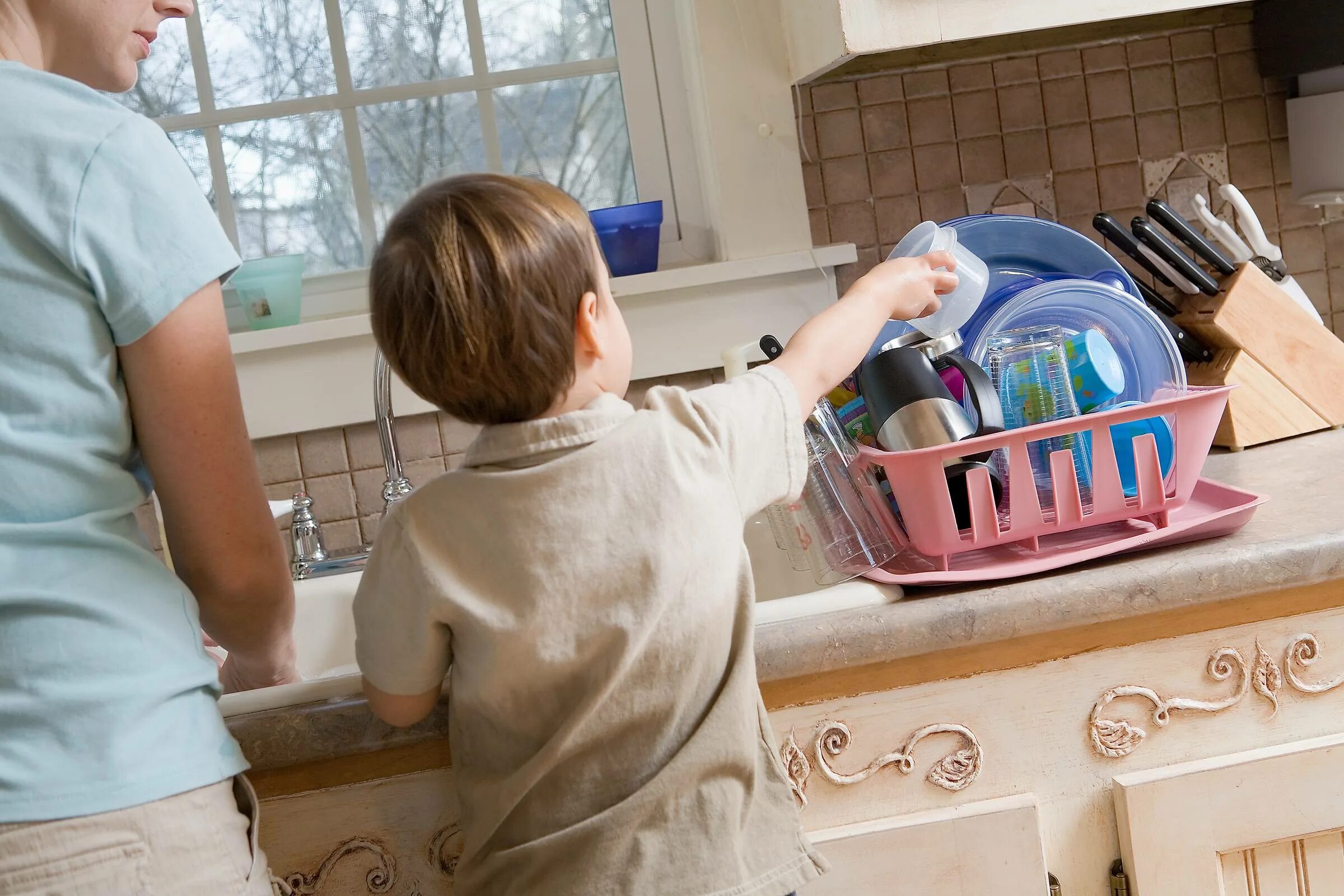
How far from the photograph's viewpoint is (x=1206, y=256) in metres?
1.38

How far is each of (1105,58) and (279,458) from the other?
4.07ft

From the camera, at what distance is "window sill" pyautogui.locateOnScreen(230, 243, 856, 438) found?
1.55 m

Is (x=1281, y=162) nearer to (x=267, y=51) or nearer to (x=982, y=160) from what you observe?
(x=982, y=160)

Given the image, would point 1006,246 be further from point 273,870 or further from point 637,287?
point 273,870

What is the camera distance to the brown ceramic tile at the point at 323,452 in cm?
158

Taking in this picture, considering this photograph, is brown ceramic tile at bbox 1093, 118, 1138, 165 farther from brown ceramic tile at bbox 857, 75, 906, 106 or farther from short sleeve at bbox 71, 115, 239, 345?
short sleeve at bbox 71, 115, 239, 345

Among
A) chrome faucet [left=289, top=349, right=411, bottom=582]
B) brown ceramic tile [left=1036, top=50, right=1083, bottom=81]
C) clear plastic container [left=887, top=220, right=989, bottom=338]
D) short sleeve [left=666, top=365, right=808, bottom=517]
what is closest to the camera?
short sleeve [left=666, top=365, right=808, bottom=517]

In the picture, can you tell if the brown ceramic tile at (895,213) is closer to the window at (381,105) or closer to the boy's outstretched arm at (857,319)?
the window at (381,105)

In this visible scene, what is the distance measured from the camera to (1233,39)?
5.37ft

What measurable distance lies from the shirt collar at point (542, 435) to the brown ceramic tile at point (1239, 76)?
4.18 feet

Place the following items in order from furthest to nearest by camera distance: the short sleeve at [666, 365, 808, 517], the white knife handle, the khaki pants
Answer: the white knife handle, the short sleeve at [666, 365, 808, 517], the khaki pants

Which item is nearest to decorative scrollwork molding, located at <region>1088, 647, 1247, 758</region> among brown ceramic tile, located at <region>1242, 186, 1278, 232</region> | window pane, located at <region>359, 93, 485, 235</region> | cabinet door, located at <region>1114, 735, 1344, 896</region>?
cabinet door, located at <region>1114, 735, 1344, 896</region>

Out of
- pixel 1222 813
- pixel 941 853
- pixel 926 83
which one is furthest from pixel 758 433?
pixel 926 83

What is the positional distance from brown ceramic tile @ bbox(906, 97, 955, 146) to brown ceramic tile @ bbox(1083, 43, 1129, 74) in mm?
200
